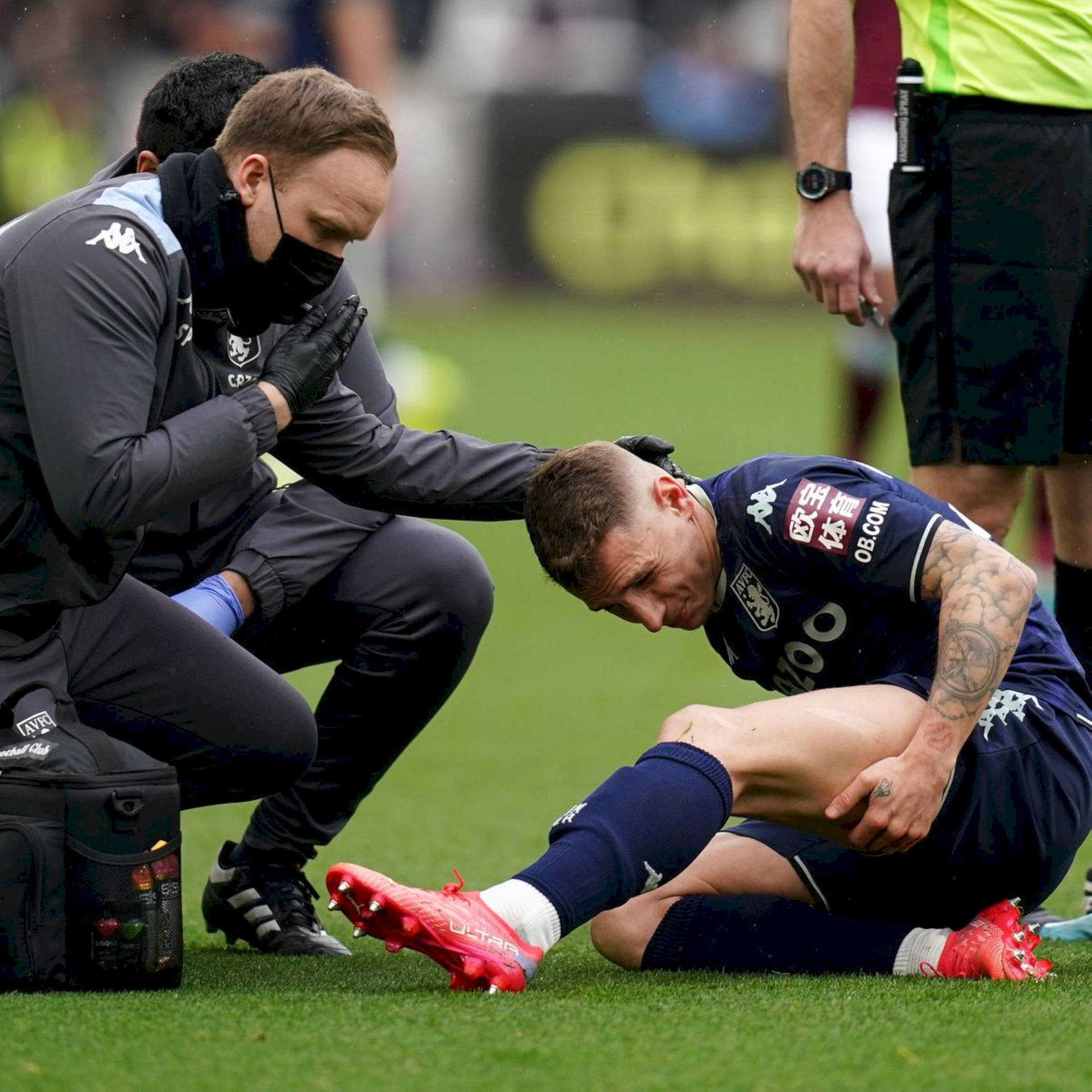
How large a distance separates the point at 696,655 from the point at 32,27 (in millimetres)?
10182

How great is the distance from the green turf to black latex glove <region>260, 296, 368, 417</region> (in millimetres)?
759

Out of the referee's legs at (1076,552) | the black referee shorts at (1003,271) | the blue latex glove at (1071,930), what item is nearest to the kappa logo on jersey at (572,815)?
the blue latex glove at (1071,930)

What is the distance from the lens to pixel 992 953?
9.36 feet

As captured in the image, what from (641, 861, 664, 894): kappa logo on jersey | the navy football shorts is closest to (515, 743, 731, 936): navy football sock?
(641, 861, 664, 894): kappa logo on jersey

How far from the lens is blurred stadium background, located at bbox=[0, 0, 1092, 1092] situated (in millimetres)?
2348

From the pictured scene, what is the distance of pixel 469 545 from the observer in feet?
12.1

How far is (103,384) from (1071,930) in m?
1.87

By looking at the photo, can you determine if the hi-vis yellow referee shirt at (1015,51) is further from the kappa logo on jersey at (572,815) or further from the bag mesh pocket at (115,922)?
the bag mesh pocket at (115,922)

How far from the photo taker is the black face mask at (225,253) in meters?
2.98

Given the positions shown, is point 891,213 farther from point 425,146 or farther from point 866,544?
point 425,146

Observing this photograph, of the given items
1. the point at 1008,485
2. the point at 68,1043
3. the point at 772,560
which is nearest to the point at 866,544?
the point at 772,560

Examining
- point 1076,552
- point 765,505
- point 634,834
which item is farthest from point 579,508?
point 1076,552

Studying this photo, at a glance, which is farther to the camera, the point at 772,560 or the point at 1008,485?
the point at 1008,485

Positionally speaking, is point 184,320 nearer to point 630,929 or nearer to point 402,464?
point 402,464
